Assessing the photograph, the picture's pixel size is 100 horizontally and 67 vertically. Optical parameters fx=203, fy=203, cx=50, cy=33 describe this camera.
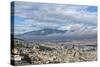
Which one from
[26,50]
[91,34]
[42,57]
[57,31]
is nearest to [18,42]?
[26,50]

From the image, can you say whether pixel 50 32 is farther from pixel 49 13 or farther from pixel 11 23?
pixel 11 23

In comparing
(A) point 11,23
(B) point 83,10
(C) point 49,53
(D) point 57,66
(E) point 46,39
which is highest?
(B) point 83,10

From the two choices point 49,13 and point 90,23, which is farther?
point 90,23

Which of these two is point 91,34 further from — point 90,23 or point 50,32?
point 50,32

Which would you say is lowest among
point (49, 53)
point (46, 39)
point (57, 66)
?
point (57, 66)
